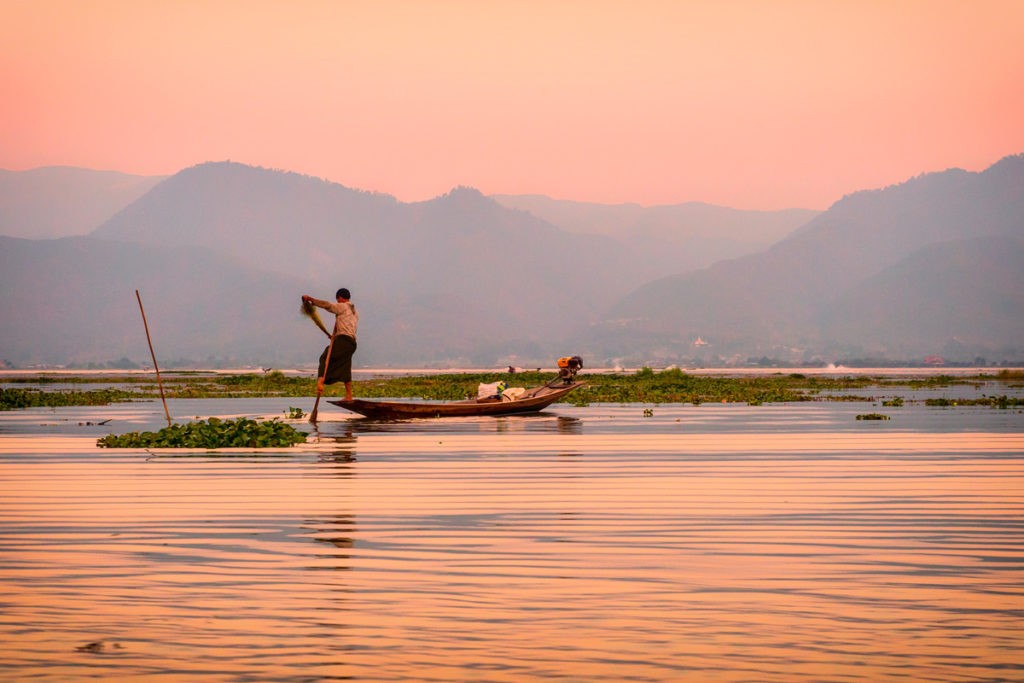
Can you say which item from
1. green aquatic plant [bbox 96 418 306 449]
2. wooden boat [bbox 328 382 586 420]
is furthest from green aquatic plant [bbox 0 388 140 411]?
green aquatic plant [bbox 96 418 306 449]

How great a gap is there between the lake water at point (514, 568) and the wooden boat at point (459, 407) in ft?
40.1

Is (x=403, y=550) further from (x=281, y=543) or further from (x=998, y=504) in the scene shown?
(x=998, y=504)

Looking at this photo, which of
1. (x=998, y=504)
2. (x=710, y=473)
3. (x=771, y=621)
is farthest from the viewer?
(x=710, y=473)

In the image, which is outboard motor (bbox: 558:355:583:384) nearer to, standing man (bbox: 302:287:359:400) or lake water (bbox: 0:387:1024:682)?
standing man (bbox: 302:287:359:400)

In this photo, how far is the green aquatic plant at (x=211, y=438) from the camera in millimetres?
28688

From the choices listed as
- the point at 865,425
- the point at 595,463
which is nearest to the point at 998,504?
the point at 595,463

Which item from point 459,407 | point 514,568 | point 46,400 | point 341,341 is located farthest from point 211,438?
point 46,400

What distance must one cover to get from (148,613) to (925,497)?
11.0 m

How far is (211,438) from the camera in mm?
28766

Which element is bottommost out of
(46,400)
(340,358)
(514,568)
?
(514,568)

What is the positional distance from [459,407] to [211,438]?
12.1 m

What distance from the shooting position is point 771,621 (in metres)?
10.6

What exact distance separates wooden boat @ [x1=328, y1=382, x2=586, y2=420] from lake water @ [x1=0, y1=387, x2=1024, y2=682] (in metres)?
12.2

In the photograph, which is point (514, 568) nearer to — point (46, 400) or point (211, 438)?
point (211, 438)
